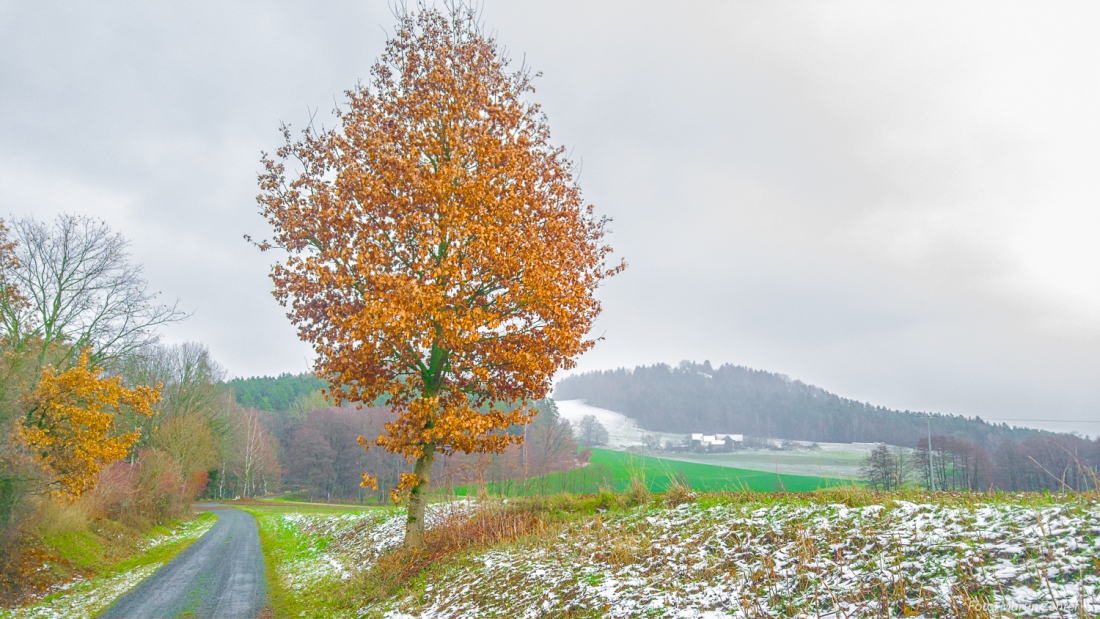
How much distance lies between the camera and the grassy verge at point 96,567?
12.6 metres

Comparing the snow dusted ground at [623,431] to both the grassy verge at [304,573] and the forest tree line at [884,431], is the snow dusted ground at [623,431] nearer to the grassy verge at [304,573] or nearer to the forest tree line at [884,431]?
the forest tree line at [884,431]

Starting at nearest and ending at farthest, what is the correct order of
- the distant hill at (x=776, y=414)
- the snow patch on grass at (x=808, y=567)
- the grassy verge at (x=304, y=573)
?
1. the snow patch on grass at (x=808, y=567)
2. the grassy verge at (x=304, y=573)
3. the distant hill at (x=776, y=414)

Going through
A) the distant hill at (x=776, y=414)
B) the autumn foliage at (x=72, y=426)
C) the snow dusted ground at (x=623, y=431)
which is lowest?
the snow dusted ground at (x=623, y=431)

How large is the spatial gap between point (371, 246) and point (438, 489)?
623 centimetres

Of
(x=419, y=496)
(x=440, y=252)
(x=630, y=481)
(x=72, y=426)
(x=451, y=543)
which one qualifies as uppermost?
(x=440, y=252)

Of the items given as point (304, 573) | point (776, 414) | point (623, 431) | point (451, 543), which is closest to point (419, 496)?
point (451, 543)

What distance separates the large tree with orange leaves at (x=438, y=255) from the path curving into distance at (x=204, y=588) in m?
4.50

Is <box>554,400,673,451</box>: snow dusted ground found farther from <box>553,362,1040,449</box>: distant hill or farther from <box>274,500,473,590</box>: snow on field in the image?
<box>274,500,473,590</box>: snow on field

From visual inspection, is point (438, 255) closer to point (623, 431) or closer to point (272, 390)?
point (272, 390)

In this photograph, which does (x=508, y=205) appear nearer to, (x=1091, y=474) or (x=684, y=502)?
(x=684, y=502)

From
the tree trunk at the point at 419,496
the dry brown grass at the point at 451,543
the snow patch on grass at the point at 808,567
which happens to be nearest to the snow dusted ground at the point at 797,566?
the snow patch on grass at the point at 808,567

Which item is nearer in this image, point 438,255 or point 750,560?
point 750,560

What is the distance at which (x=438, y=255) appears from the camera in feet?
39.0

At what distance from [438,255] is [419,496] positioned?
17.2 feet
